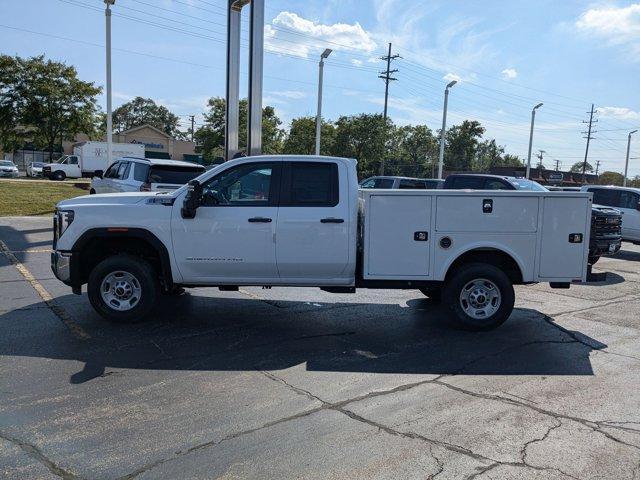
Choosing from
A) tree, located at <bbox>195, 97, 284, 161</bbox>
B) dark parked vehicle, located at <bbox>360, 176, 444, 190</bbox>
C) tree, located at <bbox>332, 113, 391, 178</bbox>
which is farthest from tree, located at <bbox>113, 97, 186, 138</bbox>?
dark parked vehicle, located at <bbox>360, 176, 444, 190</bbox>

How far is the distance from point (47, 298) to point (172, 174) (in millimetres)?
6667

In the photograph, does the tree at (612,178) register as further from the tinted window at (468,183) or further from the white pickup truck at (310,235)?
the white pickup truck at (310,235)

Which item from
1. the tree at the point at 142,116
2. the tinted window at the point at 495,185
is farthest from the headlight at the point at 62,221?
the tree at the point at 142,116

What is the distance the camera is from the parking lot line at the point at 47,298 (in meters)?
6.40

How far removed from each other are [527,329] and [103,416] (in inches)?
209

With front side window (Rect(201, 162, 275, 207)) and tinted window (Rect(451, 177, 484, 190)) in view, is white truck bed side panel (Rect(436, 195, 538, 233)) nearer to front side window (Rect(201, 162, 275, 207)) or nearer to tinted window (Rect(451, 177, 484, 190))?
front side window (Rect(201, 162, 275, 207))

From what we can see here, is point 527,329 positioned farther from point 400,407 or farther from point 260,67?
point 260,67

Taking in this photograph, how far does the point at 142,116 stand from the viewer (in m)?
109

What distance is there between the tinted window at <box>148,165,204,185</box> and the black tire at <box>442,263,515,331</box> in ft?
29.6

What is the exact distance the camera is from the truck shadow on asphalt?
5.52m

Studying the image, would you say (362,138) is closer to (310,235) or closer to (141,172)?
(141,172)

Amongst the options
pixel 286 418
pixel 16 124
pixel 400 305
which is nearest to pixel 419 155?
pixel 16 124

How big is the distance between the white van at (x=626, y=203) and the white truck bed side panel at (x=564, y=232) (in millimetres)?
10994

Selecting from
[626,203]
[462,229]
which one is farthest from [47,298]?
[626,203]
